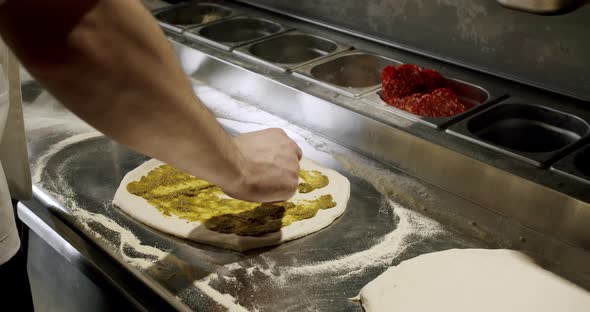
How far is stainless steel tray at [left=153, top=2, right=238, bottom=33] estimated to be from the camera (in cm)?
252

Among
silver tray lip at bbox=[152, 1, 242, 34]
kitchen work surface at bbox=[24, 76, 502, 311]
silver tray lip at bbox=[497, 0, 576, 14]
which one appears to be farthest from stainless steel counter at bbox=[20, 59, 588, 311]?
silver tray lip at bbox=[152, 1, 242, 34]

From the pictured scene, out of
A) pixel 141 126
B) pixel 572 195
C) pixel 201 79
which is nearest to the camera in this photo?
pixel 141 126

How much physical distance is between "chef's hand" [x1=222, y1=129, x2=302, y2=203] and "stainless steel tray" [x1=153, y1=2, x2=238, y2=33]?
1.39m

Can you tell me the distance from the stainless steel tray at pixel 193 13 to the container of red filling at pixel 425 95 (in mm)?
954

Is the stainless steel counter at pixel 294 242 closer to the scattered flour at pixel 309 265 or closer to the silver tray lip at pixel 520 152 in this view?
the scattered flour at pixel 309 265

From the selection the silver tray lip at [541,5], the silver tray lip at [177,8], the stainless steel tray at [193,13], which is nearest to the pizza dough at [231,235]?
the silver tray lip at [541,5]

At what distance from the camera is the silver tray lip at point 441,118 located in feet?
5.14

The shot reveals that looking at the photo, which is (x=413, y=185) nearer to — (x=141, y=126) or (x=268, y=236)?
(x=268, y=236)

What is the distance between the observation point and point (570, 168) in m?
1.35

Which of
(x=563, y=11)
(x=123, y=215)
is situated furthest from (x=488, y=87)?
(x=123, y=215)

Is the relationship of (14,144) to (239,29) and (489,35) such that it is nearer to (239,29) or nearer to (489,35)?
(239,29)

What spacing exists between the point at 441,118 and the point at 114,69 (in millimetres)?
1016

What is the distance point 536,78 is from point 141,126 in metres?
1.30

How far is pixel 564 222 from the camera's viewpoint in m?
1.28
